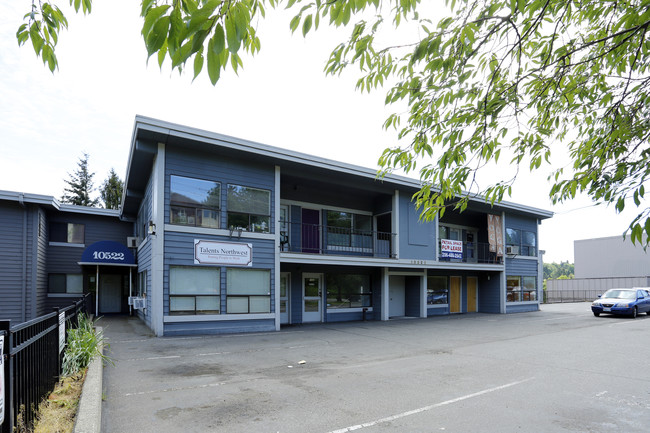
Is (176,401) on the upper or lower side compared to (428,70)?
lower

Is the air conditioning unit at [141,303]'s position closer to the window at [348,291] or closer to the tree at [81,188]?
the window at [348,291]

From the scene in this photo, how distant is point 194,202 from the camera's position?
13.2 meters

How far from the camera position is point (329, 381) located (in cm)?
731

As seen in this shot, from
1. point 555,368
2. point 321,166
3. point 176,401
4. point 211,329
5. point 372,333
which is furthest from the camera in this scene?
point 321,166

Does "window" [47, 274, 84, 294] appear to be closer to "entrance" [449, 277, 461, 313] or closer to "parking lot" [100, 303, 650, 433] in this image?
"parking lot" [100, 303, 650, 433]

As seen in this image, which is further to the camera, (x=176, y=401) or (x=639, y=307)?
(x=639, y=307)

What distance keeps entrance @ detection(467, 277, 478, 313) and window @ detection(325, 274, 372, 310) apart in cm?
763

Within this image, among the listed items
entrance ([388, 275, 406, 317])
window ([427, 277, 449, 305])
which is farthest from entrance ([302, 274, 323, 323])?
window ([427, 277, 449, 305])

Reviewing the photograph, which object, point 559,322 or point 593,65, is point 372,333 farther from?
point 593,65

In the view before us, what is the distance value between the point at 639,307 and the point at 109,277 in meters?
26.2

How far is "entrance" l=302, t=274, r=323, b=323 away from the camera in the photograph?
55.5 ft

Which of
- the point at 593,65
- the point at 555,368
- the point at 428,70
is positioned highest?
the point at 593,65

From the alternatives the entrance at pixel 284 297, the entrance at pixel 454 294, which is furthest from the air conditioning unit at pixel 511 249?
the entrance at pixel 284 297

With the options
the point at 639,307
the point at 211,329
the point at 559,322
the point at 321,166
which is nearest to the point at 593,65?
the point at 321,166
